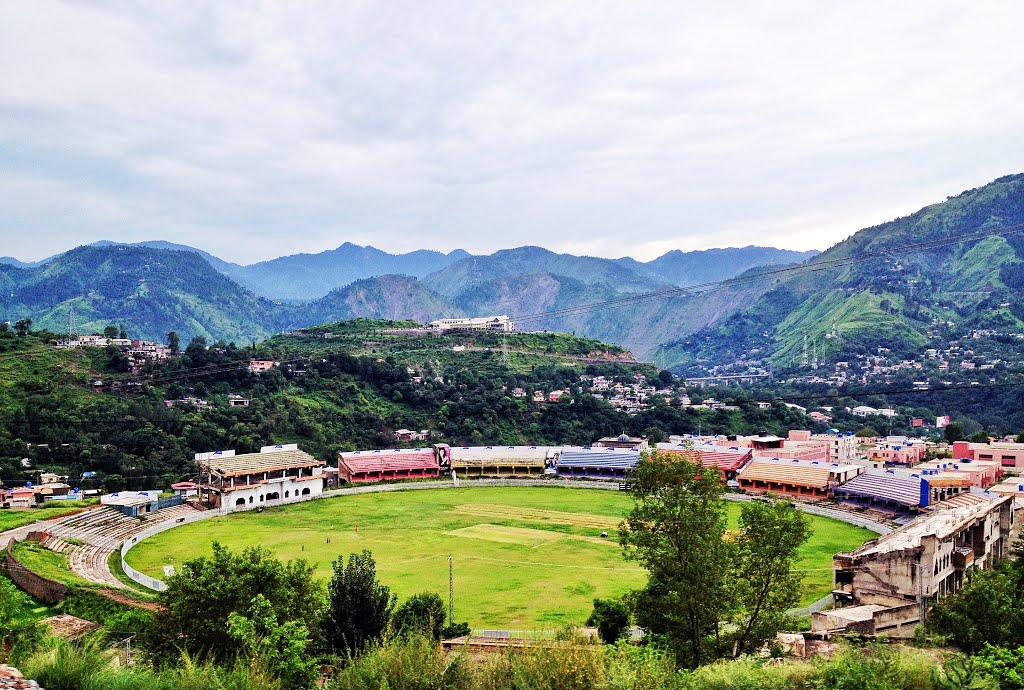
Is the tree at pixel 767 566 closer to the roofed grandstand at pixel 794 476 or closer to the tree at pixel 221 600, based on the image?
the tree at pixel 221 600

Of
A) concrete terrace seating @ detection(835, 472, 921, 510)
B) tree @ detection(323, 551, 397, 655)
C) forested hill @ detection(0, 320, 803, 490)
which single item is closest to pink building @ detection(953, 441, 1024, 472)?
concrete terrace seating @ detection(835, 472, 921, 510)

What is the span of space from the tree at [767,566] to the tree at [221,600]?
29.9 feet

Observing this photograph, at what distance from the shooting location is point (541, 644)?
9.93m

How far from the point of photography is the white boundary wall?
26156mm

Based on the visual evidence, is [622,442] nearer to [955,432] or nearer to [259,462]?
[955,432]

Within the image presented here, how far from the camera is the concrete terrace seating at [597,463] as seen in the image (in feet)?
171

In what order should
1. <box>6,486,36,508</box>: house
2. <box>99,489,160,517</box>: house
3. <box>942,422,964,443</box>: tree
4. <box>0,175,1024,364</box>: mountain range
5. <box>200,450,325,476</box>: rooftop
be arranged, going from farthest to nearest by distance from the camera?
1. <box>0,175,1024,364</box>: mountain range
2. <box>942,422,964,443</box>: tree
3. <box>200,450,325,476</box>: rooftop
4. <box>99,489,160,517</box>: house
5. <box>6,486,36,508</box>: house

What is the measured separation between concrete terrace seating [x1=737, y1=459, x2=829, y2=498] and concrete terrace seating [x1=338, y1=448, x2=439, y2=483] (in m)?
21.8

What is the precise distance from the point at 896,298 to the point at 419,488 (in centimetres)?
10584

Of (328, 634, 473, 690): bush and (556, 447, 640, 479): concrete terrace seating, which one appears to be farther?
(556, 447, 640, 479): concrete terrace seating

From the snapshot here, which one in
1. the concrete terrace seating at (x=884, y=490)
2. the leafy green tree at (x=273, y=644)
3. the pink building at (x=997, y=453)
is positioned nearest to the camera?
the leafy green tree at (x=273, y=644)

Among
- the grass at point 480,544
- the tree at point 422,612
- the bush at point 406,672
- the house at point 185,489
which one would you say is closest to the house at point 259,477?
the house at point 185,489

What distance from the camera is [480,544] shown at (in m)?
32.3

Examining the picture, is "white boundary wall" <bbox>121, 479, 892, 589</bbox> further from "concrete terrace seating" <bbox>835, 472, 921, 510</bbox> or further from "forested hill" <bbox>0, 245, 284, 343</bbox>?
"forested hill" <bbox>0, 245, 284, 343</bbox>
